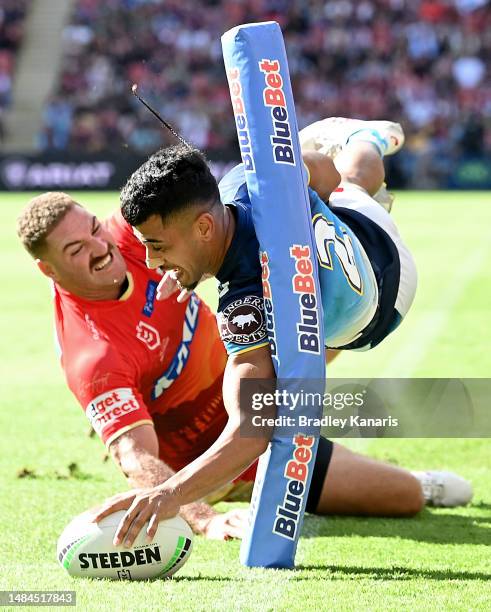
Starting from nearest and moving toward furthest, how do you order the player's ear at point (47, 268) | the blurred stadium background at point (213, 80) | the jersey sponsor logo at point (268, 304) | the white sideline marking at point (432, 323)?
the jersey sponsor logo at point (268, 304)
the player's ear at point (47, 268)
the white sideline marking at point (432, 323)
the blurred stadium background at point (213, 80)

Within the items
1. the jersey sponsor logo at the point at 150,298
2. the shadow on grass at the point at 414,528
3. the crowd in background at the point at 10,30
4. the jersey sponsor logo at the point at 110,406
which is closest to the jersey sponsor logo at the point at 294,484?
the shadow on grass at the point at 414,528

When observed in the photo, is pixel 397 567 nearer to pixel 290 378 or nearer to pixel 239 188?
pixel 290 378

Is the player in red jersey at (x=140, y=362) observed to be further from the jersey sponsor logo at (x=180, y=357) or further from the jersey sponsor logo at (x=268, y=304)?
the jersey sponsor logo at (x=268, y=304)

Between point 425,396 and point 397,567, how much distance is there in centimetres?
182

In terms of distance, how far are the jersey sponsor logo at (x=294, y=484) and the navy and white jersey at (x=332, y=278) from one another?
1.48 feet

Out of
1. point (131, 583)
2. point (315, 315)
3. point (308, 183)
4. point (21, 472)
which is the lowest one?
point (21, 472)

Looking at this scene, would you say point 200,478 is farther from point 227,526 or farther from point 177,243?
point 227,526

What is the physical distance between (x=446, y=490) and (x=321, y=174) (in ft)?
5.87

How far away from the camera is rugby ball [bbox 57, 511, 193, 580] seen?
421 centimetres

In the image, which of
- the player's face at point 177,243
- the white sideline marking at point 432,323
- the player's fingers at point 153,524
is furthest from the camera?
the white sideline marking at point 432,323

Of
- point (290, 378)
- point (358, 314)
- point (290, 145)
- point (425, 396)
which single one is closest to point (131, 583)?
point (290, 378)

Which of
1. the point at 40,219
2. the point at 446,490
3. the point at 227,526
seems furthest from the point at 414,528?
the point at 40,219

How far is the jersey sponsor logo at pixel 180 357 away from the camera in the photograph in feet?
18.7

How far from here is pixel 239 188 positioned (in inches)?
185
